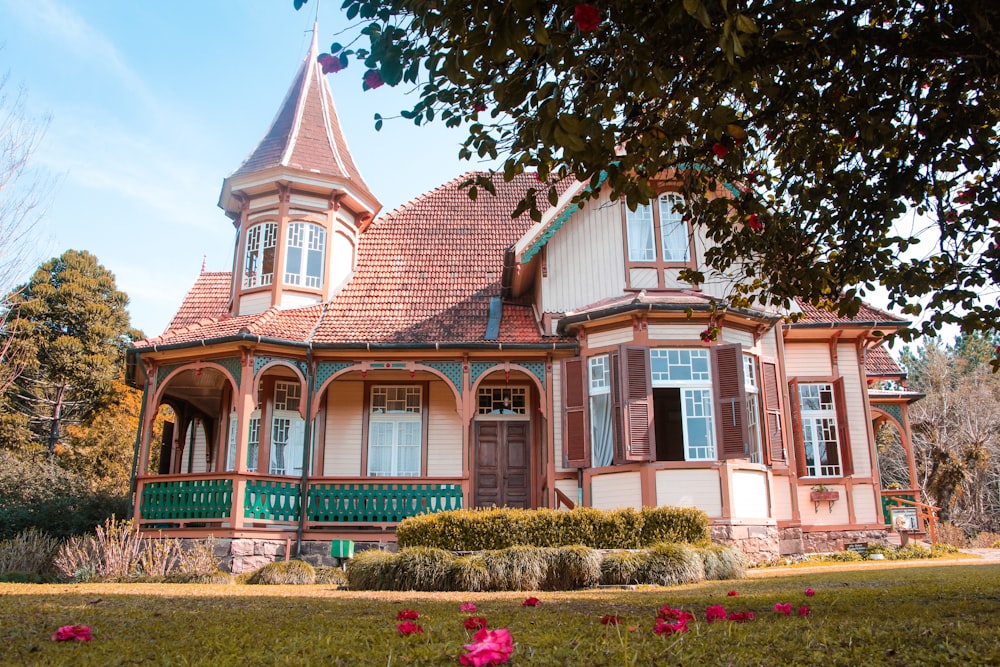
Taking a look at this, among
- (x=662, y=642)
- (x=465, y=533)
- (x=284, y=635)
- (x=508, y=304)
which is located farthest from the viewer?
(x=508, y=304)

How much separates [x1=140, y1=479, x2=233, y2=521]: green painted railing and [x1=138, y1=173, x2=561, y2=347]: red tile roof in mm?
2849

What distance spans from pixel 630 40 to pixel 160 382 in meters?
13.6

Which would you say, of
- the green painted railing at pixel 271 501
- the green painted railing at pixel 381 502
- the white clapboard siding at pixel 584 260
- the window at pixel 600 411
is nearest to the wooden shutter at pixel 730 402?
the window at pixel 600 411

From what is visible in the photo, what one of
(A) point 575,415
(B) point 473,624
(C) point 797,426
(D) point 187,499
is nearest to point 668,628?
(B) point 473,624

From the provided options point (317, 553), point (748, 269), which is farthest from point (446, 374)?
point (748, 269)

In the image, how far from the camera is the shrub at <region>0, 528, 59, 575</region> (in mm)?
14539

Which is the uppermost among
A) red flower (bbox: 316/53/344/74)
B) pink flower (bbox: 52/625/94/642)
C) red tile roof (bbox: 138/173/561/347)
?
red tile roof (bbox: 138/173/561/347)

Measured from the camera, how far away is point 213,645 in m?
4.68

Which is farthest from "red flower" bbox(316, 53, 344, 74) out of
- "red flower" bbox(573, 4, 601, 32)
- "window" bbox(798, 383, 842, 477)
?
"window" bbox(798, 383, 842, 477)

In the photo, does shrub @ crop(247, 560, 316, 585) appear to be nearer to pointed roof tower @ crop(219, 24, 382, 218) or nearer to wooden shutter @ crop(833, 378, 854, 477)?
pointed roof tower @ crop(219, 24, 382, 218)

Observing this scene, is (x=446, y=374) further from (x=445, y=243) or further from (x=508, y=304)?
(x=445, y=243)

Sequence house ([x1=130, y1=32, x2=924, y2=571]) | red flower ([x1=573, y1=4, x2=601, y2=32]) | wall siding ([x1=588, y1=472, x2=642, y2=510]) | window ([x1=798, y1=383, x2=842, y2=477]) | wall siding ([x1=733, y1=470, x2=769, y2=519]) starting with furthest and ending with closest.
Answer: window ([x1=798, y1=383, x2=842, y2=477]) < house ([x1=130, y1=32, x2=924, y2=571]) < wall siding ([x1=588, y1=472, x2=642, y2=510]) < wall siding ([x1=733, y1=470, x2=769, y2=519]) < red flower ([x1=573, y1=4, x2=601, y2=32])

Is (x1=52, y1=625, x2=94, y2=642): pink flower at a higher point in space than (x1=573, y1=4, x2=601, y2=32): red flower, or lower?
lower

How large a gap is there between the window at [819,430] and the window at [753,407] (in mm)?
2417
